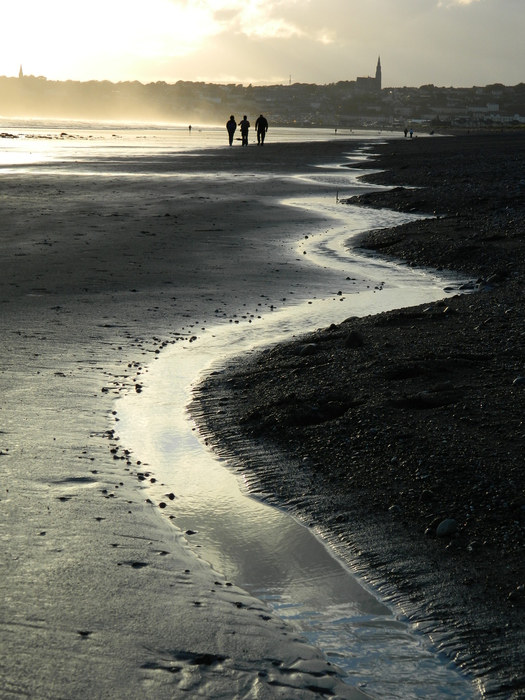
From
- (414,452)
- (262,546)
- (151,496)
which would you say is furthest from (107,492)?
(414,452)

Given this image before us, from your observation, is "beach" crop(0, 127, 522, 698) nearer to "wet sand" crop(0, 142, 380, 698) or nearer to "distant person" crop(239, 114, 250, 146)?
"wet sand" crop(0, 142, 380, 698)

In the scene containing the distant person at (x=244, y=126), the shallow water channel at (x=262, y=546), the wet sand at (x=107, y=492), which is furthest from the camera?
the distant person at (x=244, y=126)

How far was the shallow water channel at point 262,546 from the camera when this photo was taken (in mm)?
3023

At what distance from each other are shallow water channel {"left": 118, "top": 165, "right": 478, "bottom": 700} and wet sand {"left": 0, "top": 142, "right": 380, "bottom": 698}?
0.38ft

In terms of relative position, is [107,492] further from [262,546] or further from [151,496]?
[262,546]

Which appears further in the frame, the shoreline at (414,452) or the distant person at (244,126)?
the distant person at (244,126)

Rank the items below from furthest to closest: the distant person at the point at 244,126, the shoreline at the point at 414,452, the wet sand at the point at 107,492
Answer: the distant person at the point at 244,126 → the shoreline at the point at 414,452 → the wet sand at the point at 107,492

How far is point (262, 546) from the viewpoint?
4.01 metres

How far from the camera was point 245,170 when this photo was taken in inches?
1198

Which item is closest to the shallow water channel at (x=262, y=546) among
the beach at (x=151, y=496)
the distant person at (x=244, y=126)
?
the beach at (x=151, y=496)

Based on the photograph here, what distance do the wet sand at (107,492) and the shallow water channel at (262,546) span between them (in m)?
0.12

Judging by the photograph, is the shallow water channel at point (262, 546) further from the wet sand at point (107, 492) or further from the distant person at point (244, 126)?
the distant person at point (244, 126)

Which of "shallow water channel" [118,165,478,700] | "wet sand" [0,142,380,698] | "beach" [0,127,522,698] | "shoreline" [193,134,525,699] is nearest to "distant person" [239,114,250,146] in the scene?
"wet sand" [0,142,380,698]

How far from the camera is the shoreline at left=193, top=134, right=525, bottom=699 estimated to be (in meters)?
3.48
